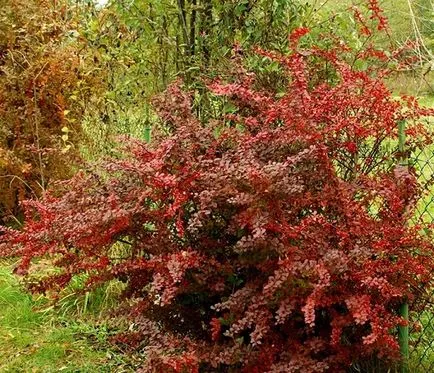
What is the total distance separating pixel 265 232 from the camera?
2994mm

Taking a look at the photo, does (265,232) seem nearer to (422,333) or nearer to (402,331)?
(402,331)

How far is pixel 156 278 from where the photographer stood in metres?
3.12

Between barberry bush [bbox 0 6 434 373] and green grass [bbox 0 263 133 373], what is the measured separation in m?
0.60

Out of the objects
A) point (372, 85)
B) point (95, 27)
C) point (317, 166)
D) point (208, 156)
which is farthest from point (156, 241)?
point (95, 27)

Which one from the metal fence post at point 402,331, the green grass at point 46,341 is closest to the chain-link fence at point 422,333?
the metal fence post at point 402,331

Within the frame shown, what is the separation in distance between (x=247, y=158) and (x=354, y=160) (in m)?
0.74

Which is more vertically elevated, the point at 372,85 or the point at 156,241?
the point at 372,85

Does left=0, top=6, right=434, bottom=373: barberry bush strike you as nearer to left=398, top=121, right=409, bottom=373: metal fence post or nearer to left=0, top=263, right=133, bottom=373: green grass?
left=398, top=121, right=409, bottom=373: metal fence post

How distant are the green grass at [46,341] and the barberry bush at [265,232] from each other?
599 mm

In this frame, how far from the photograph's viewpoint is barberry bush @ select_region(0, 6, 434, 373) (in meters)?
3.03

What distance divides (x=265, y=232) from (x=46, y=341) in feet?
7.06

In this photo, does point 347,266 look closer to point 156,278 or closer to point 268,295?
point 268,295

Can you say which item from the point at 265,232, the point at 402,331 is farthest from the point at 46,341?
the point at 402,331

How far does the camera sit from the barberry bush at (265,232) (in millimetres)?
3025
